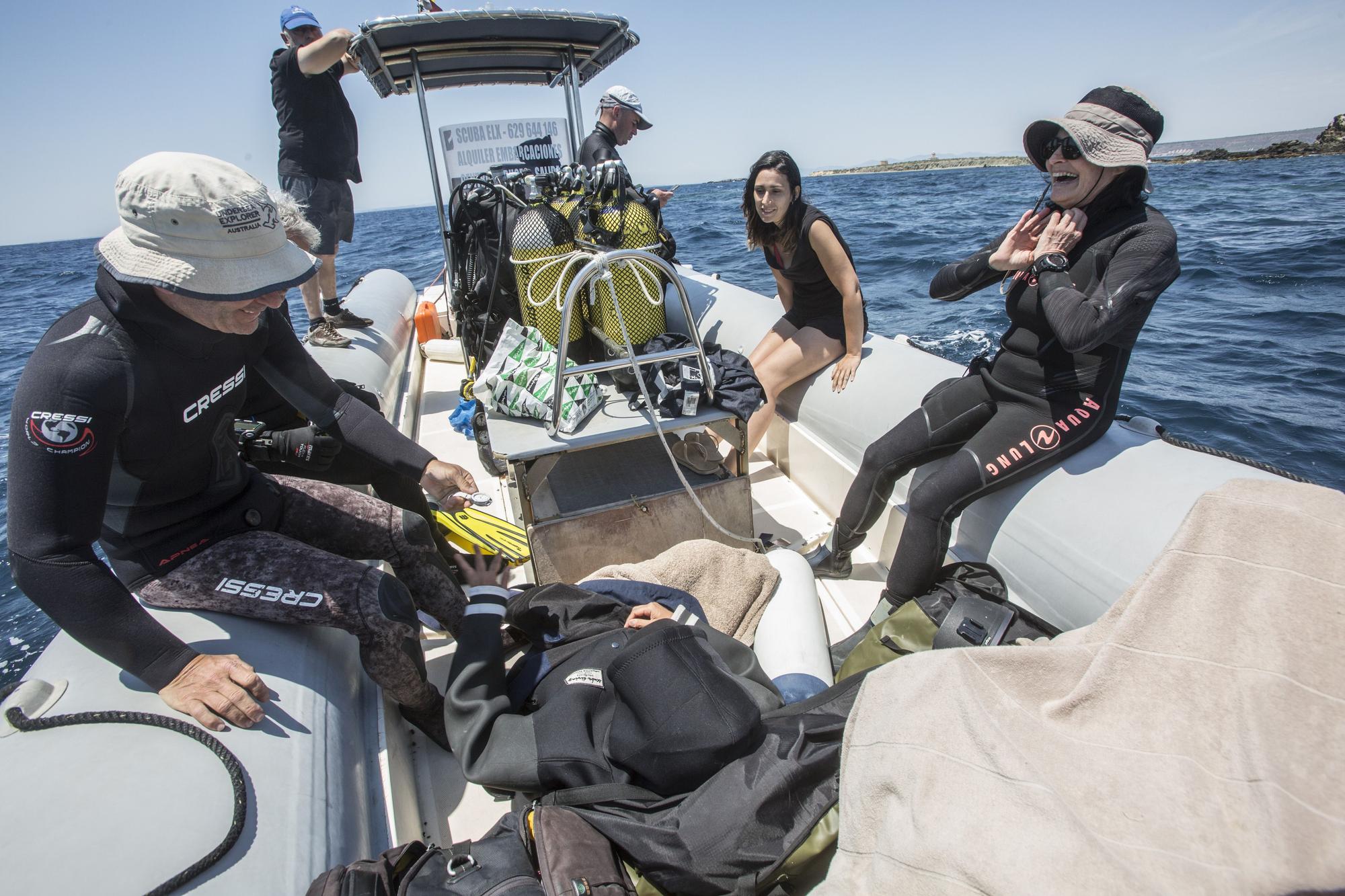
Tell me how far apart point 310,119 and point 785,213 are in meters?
2.93

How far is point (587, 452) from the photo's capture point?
10.5ft

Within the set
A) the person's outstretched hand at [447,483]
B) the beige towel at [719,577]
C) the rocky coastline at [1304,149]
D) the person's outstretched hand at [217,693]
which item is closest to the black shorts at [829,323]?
the beige towel at [719,577]

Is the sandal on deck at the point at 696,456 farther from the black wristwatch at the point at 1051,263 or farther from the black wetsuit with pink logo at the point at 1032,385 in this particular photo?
the black wristwatch at the point at 1051,263

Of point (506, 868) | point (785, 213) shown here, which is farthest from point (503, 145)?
point (506, 868)

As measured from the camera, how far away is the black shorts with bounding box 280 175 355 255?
12.9 feet

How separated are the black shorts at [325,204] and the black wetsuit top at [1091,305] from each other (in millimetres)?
3754

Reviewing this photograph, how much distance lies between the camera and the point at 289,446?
2.35 metres

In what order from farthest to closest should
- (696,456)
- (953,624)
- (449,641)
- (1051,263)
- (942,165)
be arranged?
(942,165) < (696,456) < (449,641) < (1051,263) < (953,624)

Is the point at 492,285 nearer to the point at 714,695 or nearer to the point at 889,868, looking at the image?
the point at 714,695

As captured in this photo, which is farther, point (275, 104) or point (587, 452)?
point (275, 104)

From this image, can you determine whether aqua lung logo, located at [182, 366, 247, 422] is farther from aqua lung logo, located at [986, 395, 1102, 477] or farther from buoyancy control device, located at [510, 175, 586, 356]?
aqua lung logo, located at [986, 395, 1102, 477]

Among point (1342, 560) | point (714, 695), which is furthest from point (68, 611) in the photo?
point (1342, 560)

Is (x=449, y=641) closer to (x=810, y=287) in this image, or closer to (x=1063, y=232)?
(x=810, y=287)

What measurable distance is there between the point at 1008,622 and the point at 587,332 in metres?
2.31
